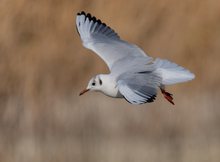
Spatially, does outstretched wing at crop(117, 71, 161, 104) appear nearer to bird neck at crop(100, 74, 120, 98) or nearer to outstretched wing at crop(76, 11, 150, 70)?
bird neck at crop(100, 74, 120, 98)

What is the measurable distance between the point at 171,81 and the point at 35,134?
2105 mm

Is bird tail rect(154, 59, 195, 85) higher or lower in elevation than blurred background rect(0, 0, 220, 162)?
lower

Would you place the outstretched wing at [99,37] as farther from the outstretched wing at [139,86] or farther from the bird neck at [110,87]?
the outstretched wing at [139,86]

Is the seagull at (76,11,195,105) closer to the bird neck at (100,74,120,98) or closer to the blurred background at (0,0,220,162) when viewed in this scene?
the bird neck at (100,74,120,98)

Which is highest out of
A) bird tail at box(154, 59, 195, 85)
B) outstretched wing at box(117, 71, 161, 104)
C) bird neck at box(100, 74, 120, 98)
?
bird tail at box(154, 59, 195, 85)

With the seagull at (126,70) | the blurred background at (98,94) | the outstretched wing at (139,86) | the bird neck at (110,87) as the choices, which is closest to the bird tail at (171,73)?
the seagull at (126,70)

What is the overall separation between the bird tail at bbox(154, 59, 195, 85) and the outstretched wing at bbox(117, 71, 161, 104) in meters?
0.10

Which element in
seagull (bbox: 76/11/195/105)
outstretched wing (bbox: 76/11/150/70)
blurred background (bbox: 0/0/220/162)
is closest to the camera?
seagull (bbox: 76/11/195/105)

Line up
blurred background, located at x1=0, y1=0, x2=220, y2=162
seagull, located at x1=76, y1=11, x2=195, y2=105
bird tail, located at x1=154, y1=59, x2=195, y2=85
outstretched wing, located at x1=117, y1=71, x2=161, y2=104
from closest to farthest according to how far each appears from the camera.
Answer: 1. outstretched wing, located at x1=117, y1=71, x2=161, y2=104
2. seagull, located at x1=76, y1=11, x2=195, y2=105
3. bird tail, located at x1=154, y1=59, x2=195, y2=85
4. blurred background, located at x1=0, y1=0, x2=220, y2=162

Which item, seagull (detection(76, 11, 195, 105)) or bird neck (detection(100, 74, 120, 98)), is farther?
bird neck (detection(100, 74, 120, 98))

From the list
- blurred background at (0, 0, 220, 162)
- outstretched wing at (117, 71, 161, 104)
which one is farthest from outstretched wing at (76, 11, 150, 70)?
blurred background at (0, 0, 220, 162)

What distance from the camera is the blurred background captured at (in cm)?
1084

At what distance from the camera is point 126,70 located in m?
9.45

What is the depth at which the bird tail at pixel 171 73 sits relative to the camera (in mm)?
9430
